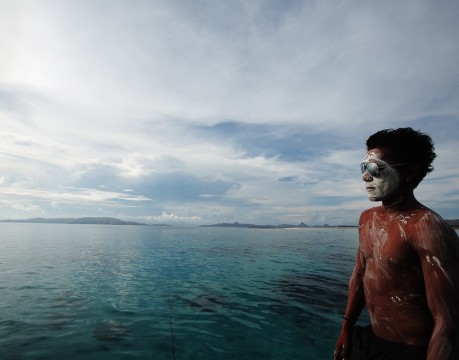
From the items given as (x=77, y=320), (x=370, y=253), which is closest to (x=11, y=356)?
(x=77, y=320)

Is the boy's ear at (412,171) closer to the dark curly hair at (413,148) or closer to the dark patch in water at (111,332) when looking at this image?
the dark curly hair at (413,148)

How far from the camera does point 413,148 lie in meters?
3.23

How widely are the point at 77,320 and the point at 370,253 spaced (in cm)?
1385

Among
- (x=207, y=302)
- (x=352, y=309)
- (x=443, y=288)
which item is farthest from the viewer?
(x=207, y=302)

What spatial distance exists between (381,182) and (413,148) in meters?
0.56

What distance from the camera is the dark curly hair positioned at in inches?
127

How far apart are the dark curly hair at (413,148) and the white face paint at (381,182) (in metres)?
0.14

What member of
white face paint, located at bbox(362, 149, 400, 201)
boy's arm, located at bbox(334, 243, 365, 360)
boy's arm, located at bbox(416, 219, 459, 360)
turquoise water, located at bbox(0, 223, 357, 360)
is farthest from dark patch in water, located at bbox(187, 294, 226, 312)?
boy's arm, located at bbox(416, 219, 459, 360)

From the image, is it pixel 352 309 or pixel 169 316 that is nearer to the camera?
pixel 352 309

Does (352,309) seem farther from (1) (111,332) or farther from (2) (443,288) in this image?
(1) (111,332)

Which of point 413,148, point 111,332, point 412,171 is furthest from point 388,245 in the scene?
point 111,332

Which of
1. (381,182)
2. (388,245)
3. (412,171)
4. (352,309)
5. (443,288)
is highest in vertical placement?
(412,171)

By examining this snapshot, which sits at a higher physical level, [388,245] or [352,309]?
[388,245]

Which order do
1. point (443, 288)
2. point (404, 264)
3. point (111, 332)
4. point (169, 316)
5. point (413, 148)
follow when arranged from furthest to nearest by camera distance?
point (169, 316) → point (111, 332) → point (413, 148) → point (404, 264) → point (443, 288)
